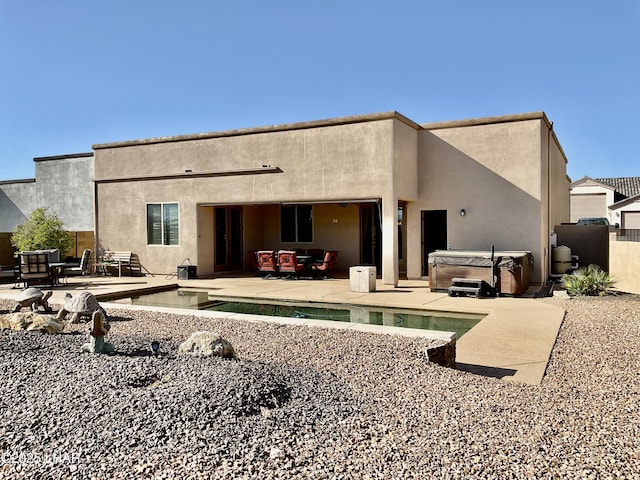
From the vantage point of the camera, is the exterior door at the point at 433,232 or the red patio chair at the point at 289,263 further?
the red patio chair at the point at 289,263

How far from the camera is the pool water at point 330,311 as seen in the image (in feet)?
29.0

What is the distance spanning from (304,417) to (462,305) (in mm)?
7102

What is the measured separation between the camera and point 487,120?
1383 cm

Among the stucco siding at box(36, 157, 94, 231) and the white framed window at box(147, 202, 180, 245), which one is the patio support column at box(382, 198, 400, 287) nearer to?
the white framed window at box(147, 202, 180, 245)

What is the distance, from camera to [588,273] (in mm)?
12000

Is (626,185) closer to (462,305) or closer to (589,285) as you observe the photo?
(589,285)

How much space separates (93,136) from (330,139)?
975 cm

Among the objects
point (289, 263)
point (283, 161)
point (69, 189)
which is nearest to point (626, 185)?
point (289, 263)

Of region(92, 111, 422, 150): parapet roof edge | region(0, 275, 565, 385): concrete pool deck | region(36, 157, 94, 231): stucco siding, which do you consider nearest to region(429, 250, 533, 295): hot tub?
region(0, 275, 565, 385): concrete pool deck

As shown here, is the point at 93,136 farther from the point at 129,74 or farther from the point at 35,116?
the point at 129,74

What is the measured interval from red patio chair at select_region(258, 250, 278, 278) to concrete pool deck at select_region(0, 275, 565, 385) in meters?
0.40

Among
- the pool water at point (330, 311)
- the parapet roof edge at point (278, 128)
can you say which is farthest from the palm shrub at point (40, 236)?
the pool water at point (330, 311)

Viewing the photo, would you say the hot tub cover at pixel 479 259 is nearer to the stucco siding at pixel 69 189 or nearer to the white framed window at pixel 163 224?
the white framed window at pixel 163 224

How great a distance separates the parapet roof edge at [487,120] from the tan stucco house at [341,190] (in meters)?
0.04
